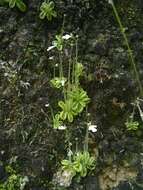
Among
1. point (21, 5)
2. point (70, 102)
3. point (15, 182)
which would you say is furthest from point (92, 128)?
point (21, 5)

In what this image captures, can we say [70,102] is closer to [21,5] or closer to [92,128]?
[92,128]

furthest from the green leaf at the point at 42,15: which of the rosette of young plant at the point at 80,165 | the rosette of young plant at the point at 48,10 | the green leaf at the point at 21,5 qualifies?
the rosette of young plant at the point at 80,165

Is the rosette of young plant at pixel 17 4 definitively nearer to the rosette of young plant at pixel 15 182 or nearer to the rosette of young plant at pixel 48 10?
the rosette of young plant at pixel 48 10

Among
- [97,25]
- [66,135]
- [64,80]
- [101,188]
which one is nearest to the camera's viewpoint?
[101,188]

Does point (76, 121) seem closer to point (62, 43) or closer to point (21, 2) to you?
point (62, 43)

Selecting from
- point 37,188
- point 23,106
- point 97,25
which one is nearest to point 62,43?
point 97,25

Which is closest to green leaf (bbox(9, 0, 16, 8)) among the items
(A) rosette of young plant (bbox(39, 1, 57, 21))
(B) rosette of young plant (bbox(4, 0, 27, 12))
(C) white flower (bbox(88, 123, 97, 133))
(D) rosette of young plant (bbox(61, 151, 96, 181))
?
(B) rosette of young plant (bbox(4, 0, 27, 12))

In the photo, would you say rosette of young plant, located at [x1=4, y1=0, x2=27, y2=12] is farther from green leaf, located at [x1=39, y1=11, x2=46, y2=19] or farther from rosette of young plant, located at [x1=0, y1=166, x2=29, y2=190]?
rosette of young plant, located at [x1=0, y1=166, x2=29, y2=190]
